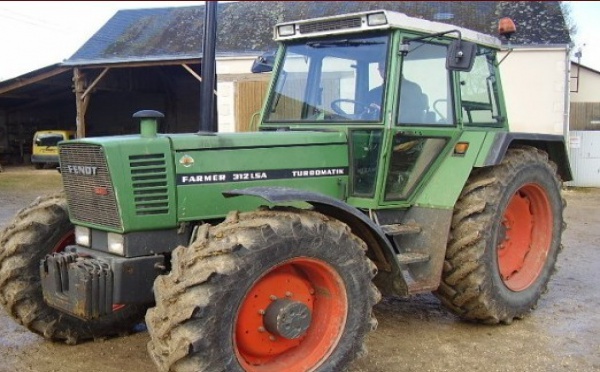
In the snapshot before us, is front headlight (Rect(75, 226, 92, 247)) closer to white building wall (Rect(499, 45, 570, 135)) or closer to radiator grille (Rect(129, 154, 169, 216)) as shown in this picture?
radiator grille (Rect(129, 154, 169, 216))

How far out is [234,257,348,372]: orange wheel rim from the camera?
145 inches

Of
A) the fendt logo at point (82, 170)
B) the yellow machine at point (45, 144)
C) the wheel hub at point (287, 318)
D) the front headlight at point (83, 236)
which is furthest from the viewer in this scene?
the yellow machine at point (45, 144)

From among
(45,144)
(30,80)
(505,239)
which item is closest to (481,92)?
(505,239)

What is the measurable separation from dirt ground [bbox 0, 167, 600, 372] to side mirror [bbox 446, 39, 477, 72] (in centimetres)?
199

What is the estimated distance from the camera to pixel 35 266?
14.6 feet

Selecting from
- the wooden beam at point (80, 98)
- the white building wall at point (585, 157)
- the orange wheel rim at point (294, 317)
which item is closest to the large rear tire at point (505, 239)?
the orange wheel rim at point (294, 317)

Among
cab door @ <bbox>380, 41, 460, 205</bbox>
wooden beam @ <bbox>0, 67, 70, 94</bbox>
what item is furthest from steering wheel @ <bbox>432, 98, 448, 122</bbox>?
wooden beam @ <bbox>0, 67, 70, 94</bbox>

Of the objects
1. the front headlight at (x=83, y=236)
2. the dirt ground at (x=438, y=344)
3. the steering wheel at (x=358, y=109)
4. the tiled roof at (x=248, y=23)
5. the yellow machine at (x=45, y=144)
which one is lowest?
the dirt ground at (x=438, y=344)

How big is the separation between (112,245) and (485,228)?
8.58 feet

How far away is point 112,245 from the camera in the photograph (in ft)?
13.3

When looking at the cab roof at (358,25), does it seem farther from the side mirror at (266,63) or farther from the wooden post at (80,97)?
the wooden post at (80,97)

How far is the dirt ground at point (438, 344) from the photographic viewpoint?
4316 mm

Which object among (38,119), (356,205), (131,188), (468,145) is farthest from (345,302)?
(38,119)

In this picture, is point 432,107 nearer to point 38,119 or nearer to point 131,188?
point 131,188
